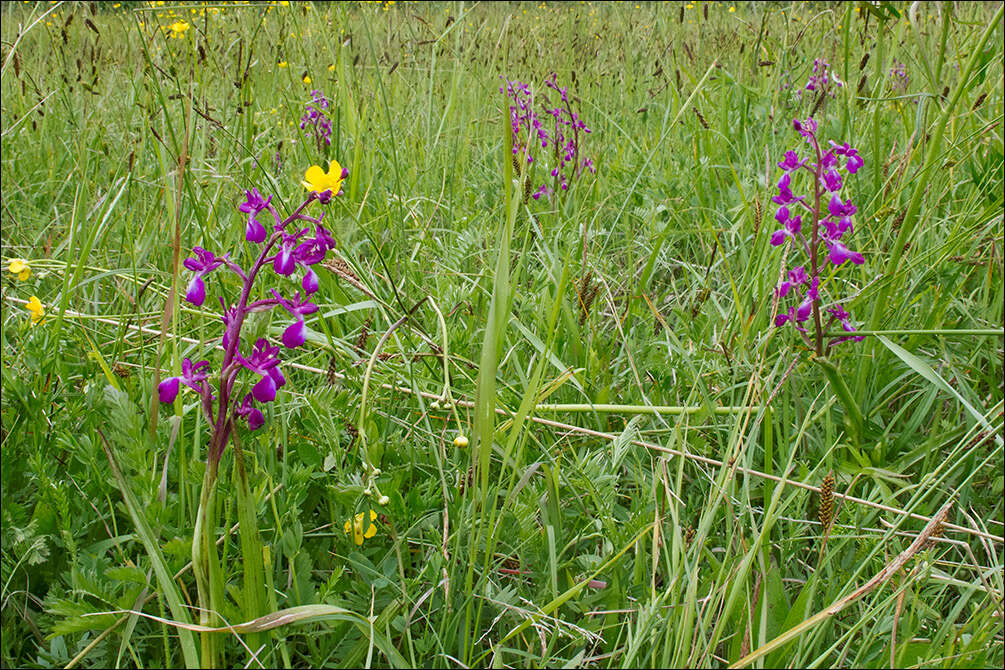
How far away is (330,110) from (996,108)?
2.37 meters

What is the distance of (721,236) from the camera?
229cm

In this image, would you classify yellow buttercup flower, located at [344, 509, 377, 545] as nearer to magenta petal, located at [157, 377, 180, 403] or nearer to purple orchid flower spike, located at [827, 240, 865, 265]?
magenta petal, located at [157, 377, 180, 403]

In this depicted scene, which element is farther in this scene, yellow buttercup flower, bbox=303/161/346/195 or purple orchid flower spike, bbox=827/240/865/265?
purple orchid flower spike, bbox=827/240/865/265

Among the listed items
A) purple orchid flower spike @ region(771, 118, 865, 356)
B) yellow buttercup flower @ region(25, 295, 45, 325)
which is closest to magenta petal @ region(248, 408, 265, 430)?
yellow buttercup flower @ region(25, 295, 45, 325)

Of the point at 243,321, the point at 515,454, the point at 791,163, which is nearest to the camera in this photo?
the point at 243,321

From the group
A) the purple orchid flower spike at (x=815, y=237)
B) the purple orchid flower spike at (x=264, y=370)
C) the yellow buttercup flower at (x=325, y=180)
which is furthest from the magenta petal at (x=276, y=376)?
the purple orchid flower spike at (x=815, y=237)

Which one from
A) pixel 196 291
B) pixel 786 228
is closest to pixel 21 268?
pixel 196 291

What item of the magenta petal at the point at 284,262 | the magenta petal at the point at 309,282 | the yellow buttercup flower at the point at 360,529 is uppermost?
the magenta petal at the point at 284,262

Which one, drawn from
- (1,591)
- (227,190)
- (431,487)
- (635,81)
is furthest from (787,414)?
(635,81)

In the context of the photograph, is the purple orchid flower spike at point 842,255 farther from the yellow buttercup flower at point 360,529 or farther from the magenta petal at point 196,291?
the magenta petal at point 196,291

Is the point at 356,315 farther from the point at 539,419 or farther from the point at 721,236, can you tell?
the point at 721,236

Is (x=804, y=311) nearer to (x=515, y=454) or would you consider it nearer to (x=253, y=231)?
(x=515, y=454)

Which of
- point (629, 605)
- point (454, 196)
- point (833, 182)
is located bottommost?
point (629, 605)

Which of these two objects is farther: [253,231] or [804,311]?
[804,311]
